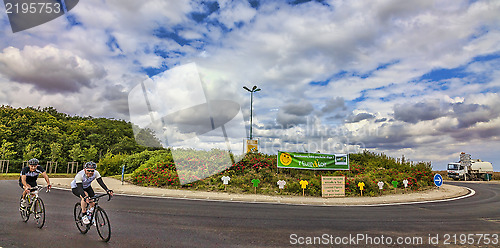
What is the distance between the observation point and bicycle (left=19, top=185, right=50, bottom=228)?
7785 millimetres

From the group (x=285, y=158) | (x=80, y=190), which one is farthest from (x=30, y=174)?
(x=285, y=158)

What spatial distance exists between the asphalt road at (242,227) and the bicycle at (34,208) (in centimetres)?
20

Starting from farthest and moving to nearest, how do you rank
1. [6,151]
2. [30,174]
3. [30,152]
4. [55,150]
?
[55,150], [30,152], [6,151], [30,174]

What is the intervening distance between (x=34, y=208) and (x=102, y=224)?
9.84ft

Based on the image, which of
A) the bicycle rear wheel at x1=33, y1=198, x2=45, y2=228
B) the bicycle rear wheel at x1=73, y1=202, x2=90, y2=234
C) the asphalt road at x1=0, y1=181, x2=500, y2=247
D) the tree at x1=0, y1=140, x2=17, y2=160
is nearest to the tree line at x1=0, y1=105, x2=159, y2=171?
the tree at x1=0, y1=140, x2=17, y2=160

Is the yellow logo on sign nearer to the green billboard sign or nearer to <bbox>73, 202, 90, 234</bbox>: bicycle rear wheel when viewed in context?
the green billboard sign

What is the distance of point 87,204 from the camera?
6.95 m

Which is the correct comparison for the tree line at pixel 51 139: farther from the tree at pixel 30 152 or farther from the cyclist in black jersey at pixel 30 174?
the cyclist in black jersey at pixel 30 174

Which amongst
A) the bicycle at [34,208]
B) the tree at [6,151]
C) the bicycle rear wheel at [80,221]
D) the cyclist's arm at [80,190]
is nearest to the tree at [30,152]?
the tree at [6,151]

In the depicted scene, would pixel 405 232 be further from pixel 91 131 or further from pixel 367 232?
pixel 91 131

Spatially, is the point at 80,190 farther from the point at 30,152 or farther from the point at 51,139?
the point at 51,139

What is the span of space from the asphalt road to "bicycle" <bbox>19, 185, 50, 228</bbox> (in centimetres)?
20

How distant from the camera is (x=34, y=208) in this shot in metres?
8.00

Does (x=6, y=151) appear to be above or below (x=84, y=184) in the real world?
above
